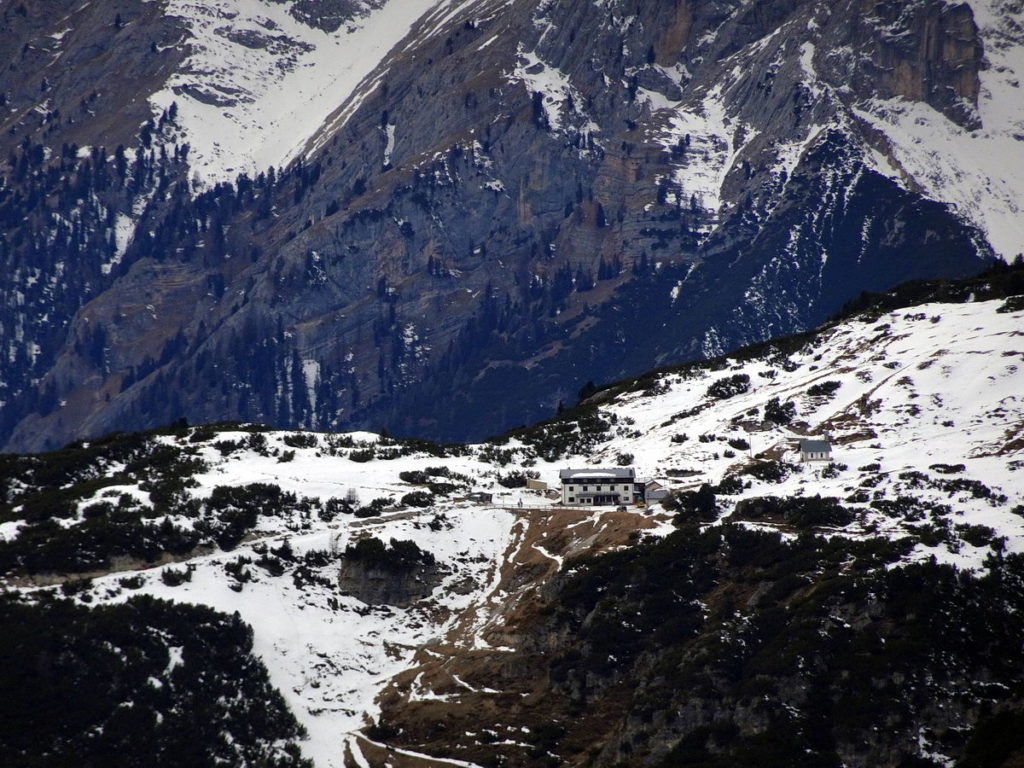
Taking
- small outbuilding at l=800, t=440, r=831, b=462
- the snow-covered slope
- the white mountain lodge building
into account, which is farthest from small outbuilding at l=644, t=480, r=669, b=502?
small outbuilding at l=800, t=440, r=831, b=462

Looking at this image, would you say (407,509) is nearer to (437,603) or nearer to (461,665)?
(437,603)

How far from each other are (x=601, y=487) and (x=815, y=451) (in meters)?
20.1

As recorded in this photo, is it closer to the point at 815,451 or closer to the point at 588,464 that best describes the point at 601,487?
the point at 588,464

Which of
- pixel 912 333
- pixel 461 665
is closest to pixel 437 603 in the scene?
pixel 461 665

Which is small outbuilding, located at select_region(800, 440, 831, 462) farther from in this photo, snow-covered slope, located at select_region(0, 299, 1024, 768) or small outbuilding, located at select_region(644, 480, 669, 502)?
small outbuilding, located at select_region(644, 480, 669, 502)

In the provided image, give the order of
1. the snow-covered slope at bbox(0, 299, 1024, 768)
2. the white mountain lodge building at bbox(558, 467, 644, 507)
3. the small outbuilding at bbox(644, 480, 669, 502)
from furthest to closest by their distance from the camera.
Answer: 1. the white mountain lodge building at bbox(558, 467, 644, 507)
2. the small outbuilding at bbox(644, 480, 669, 502)
3. the snow-covered slope at bbox(0, 299, 1024, 768)

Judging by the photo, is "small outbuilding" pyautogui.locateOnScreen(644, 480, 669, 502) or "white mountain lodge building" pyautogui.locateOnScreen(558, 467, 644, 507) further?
"white mountain lodge building" pyautogui.locateOnScreen(558, 467, 644, 507)

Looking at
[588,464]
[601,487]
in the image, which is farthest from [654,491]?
[588,464]

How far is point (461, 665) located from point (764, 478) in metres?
38.3

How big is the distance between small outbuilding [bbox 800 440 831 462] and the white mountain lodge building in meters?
15.5

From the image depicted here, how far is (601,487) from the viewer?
484ft

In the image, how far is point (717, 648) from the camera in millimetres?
113375

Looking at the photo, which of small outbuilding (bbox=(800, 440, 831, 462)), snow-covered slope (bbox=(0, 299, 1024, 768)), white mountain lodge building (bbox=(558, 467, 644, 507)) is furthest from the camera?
small outbuilding (bbox=(800, 440, 831, 462))

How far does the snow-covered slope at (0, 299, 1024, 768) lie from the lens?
12519 centimetres
